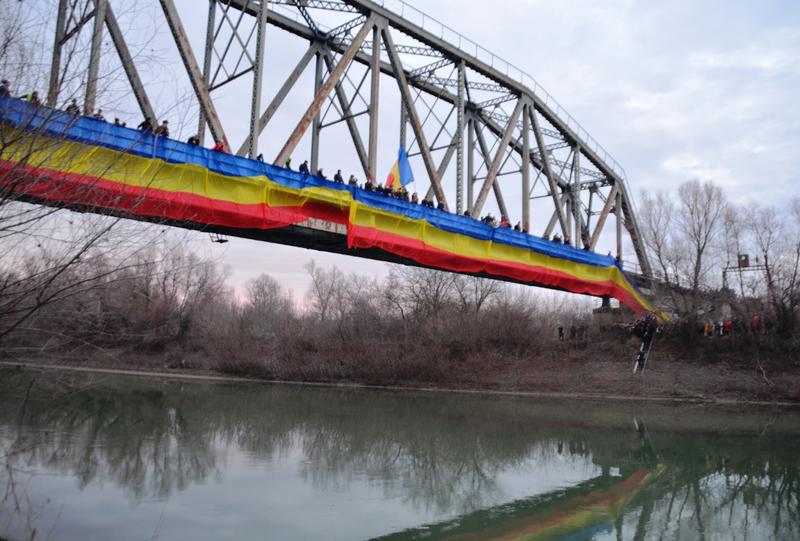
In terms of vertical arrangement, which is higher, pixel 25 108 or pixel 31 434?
pixel 25 108

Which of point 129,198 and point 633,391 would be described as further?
point 633,391

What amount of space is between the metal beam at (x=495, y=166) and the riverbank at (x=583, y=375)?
44.5 feet

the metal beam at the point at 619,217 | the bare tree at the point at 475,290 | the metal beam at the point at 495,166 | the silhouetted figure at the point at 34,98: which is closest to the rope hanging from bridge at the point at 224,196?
the silhouetted figure at the point at 34,98

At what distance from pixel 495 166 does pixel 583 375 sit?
14810mm

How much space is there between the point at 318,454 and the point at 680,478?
8989 millimetres

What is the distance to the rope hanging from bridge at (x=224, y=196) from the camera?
6.81 m

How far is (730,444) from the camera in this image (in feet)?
64.4

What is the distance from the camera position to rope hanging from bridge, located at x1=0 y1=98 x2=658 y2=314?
6812 millimetres

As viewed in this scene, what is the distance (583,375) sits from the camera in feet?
115

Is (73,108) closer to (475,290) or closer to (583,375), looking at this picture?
(583,375)

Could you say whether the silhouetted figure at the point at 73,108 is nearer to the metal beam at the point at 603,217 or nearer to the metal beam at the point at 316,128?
the metal beam at the point at 316,128

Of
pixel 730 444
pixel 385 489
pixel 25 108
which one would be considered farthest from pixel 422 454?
pixel 25 108

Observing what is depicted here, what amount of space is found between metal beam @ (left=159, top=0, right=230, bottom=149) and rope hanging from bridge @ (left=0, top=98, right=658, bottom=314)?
5.68ft

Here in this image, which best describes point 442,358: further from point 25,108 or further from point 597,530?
point 25,108
